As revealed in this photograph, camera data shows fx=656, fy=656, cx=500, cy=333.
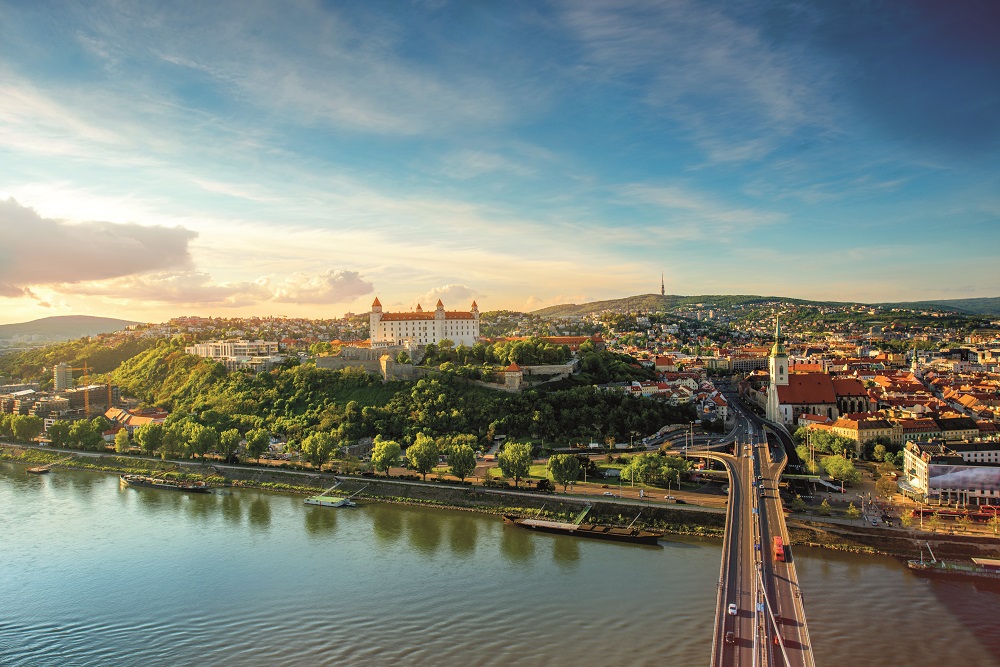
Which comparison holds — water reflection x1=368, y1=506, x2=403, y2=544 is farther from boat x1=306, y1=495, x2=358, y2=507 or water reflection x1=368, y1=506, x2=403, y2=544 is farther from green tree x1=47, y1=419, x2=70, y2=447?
green tree x1=47, y1=419, x2=70, y2=447

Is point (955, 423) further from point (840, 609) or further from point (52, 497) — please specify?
point (52, 497)

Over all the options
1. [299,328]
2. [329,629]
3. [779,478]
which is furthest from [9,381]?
[779,478]

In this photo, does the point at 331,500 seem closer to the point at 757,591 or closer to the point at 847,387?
the point at 757,591

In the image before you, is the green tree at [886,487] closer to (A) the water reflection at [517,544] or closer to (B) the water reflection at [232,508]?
(A) the water reflection at [517,544]

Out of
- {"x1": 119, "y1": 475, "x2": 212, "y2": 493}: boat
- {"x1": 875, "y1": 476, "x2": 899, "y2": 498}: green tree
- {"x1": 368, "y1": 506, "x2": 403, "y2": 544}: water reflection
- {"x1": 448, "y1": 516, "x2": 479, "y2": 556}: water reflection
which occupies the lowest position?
{"x1": 448, "y1": 516, "x2": 479, "y2": 556}: water reflection

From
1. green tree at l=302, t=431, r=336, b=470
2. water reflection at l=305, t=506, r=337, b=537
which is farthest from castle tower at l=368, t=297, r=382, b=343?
water reflection at l=305, t=506, r=337, b=537

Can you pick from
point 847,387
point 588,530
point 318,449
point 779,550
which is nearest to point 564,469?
point 588,530

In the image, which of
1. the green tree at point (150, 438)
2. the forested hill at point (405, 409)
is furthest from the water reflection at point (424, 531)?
the green tree at point (150, 438)
